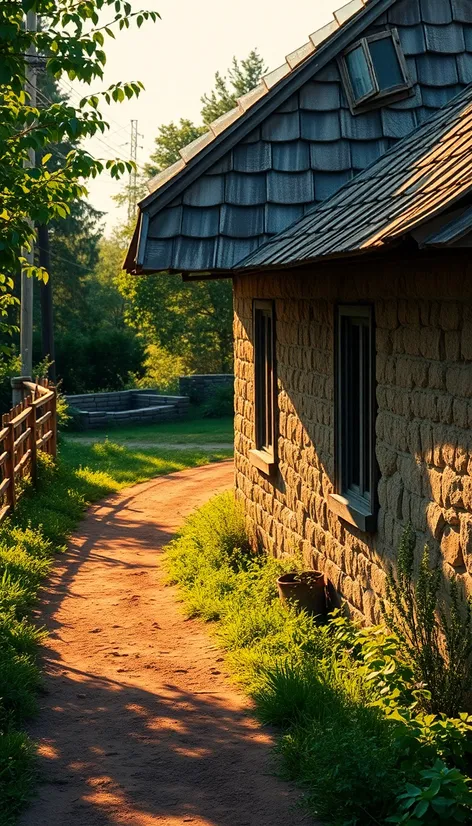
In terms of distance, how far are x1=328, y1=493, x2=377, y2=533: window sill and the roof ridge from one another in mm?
3449

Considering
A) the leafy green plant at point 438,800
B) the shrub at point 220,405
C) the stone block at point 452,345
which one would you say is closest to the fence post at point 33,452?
the stone block at point 452,345

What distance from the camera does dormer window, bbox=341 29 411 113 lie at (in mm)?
9773

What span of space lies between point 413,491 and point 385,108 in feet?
16.3

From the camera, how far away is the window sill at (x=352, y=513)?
6.93 metres

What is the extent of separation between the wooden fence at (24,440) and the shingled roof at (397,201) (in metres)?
4.16

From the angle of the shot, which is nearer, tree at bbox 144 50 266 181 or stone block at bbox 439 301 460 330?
stone block at bbox 439 301 460 330

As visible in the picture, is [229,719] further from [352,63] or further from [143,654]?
[352,63]

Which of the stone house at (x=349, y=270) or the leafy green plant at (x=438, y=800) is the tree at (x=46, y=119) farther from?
the leafy green plant at (x=438, y=800)

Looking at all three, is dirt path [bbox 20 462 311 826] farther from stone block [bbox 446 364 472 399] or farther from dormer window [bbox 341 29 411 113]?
dormer window [bbox 341 29 411 113]

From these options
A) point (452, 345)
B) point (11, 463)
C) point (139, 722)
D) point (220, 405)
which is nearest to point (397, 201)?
point (452, 345)

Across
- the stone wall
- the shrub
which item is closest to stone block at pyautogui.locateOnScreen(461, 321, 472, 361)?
the stone wall

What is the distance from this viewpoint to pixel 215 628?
8.41 m

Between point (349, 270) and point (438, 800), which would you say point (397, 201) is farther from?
point (438, 800)

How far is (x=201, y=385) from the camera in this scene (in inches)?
1161
